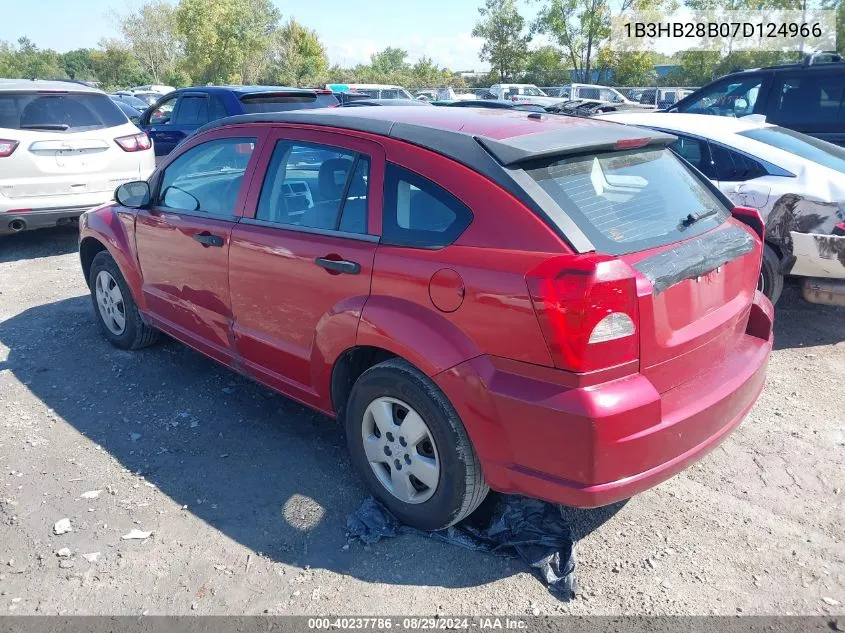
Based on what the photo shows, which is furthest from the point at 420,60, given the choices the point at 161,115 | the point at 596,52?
the point at 161,115

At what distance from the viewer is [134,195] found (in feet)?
14.8

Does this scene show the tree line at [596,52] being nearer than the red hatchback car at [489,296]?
No

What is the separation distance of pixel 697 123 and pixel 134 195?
451 cm

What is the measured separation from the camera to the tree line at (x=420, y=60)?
37.0 meters

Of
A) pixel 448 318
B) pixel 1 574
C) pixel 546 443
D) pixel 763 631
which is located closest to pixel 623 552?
pixel 763 631

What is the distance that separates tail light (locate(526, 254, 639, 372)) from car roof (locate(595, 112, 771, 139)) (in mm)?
3816

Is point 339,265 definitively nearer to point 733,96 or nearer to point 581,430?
point 581,430

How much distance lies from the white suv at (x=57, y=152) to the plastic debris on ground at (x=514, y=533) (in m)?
6.02

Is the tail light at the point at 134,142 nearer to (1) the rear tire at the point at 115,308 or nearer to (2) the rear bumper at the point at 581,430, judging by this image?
(1) the rear tire at the point at 115,308

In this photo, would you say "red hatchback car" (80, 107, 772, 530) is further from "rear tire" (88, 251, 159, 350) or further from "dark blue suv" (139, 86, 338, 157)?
"dark blue suv" (139, 86, 338, 157)

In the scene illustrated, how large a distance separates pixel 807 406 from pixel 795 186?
1744 mm

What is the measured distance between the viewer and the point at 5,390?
4574 mm

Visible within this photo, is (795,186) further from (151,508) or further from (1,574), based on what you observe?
→ (1,574)

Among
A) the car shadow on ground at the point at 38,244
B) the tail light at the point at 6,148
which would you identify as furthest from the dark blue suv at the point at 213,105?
the tail light at the point at 6,148
